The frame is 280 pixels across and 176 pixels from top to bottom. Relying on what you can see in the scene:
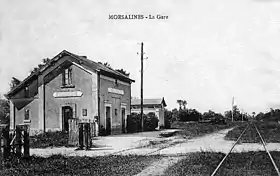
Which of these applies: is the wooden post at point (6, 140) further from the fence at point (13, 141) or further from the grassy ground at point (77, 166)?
the grassy ground at point (77, 166)

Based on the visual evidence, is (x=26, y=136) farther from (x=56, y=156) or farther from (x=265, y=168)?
(x=265, y=168)

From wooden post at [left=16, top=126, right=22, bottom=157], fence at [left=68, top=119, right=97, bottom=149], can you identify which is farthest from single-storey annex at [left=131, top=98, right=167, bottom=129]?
wooden post at [left=16, top=126, right=22, bottom=157]

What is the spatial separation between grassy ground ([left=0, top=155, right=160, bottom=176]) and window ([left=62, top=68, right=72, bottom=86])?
15.0 m

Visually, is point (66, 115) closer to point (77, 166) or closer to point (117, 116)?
point (117, 116)

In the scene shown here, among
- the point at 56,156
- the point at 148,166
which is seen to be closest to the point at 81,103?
the point at 56,156

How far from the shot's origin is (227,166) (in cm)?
1208

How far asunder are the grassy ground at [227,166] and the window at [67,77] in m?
16.3

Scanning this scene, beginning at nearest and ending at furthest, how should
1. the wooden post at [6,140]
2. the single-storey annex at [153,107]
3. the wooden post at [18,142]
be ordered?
the wooden post at [6,140] < the wooden post at [18,142] < the single-storey annex at [153,107]

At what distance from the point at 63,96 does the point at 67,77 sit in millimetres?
1281

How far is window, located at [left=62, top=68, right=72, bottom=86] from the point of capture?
2891cm

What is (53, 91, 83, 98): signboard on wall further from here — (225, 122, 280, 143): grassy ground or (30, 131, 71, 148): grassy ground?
(225, 122, 280, 143): grassy ground

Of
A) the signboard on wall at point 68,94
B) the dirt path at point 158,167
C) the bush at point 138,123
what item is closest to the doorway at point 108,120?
the signboard on wall at point 68,94

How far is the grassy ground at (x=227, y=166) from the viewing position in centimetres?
1068

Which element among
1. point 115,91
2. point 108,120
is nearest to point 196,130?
point 115,91
